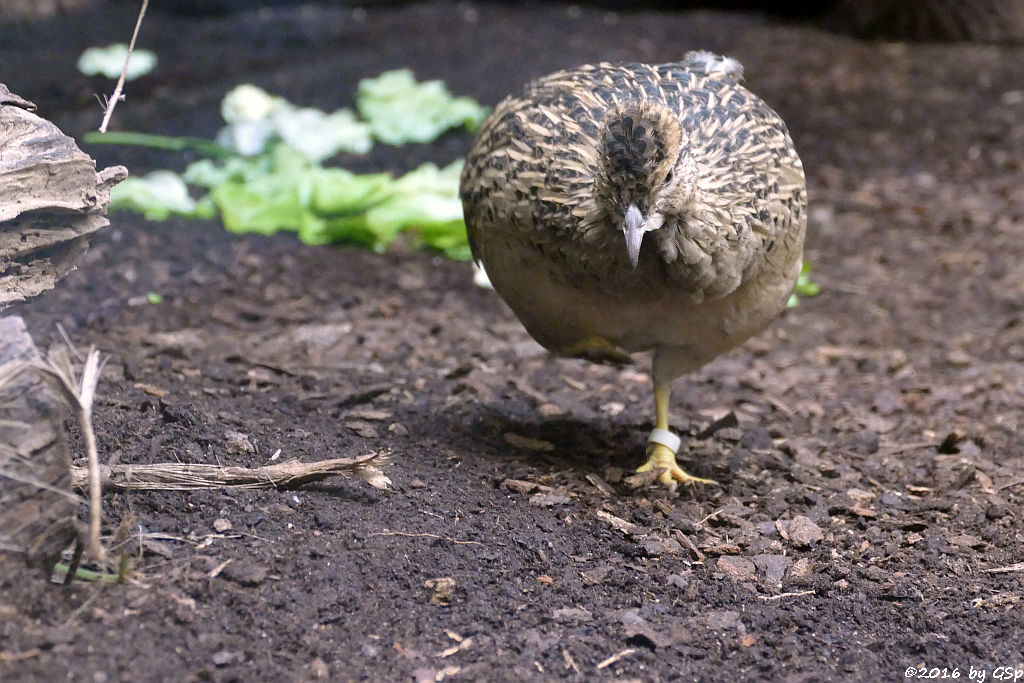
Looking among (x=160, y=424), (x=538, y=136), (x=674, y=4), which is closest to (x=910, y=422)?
(x=538, y=136)

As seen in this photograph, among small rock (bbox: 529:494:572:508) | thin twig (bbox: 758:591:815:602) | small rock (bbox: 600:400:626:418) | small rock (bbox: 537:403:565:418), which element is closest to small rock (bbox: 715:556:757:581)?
thin twig (bbox: 758:591:815:602)

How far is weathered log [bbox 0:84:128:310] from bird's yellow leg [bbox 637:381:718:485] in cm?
232

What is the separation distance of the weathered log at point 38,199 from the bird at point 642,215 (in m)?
1.45

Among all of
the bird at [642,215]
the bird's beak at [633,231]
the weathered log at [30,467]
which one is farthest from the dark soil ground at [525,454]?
the bird's beak at [633,231]

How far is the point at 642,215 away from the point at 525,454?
124cm

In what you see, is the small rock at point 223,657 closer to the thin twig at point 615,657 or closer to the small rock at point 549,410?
the thin twig at point 615,657

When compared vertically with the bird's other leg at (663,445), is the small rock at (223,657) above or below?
above

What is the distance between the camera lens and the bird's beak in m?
3.27

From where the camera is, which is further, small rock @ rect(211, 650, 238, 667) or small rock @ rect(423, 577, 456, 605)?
small rock @ rect(423, 577, 456, 605)

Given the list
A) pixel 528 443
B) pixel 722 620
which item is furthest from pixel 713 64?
pixel 722 620

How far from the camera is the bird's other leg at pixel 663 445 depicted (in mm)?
4203

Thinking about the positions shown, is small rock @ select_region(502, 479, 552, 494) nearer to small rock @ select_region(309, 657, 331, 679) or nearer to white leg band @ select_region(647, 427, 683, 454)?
white leg band @ select_region(647, 427, 683, 454)

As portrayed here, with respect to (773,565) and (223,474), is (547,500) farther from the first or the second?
(223,474)

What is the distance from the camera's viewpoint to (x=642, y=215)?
131 inches
